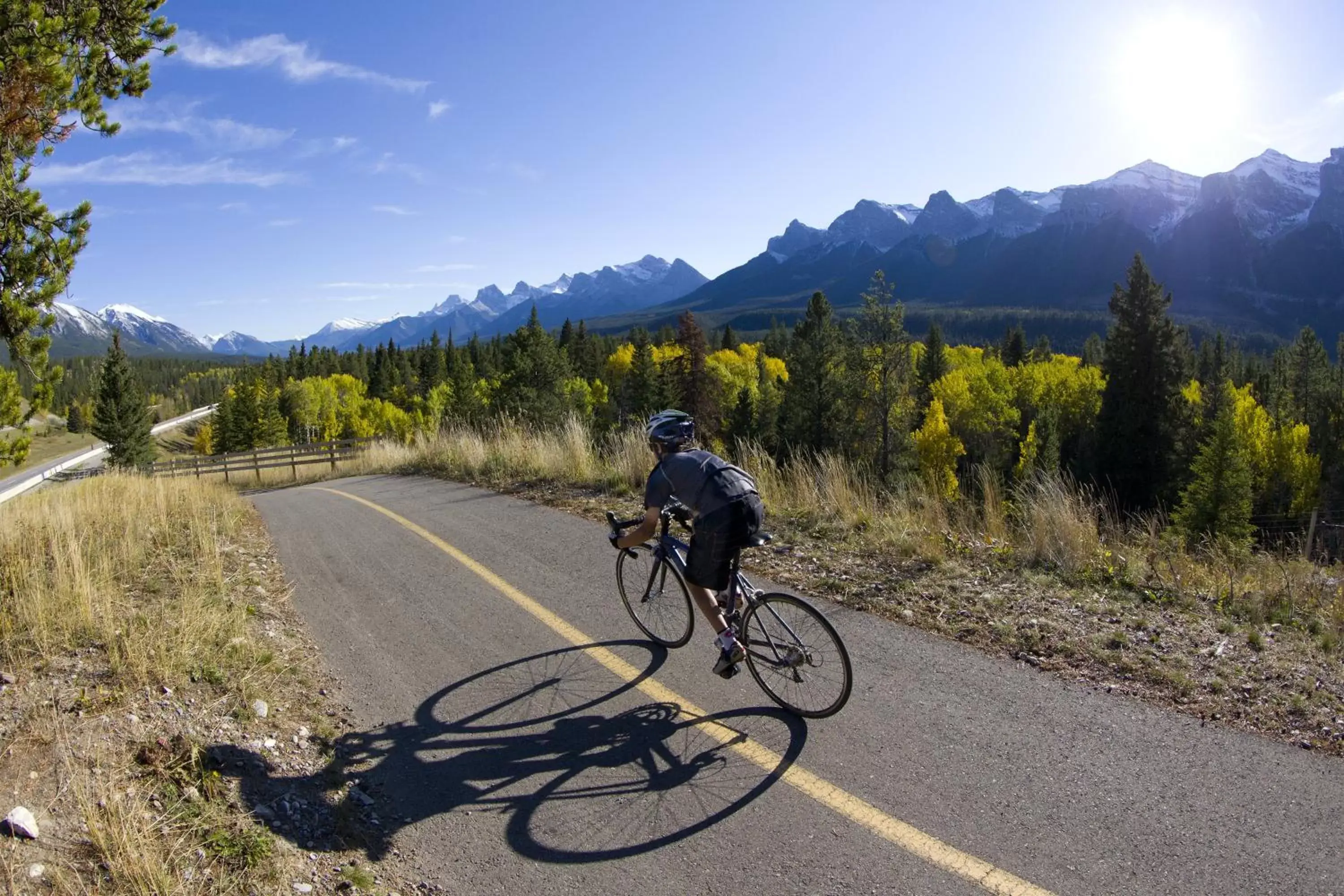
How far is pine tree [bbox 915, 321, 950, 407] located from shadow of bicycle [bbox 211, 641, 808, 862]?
68.2 meters

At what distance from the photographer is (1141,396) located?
4378 cm

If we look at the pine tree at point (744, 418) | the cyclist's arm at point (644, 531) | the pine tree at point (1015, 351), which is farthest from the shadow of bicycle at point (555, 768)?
the pine tree at point (1015, 351)

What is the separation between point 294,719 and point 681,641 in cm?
268

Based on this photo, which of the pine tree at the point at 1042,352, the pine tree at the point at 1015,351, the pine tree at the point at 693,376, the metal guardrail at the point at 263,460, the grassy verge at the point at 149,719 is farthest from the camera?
the pine tree at the point at 1042,352

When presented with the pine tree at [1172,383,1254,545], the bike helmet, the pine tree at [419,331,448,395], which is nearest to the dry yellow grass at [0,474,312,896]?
the bike helmet

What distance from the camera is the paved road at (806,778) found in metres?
3.11

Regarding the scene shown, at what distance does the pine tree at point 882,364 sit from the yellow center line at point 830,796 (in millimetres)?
31973

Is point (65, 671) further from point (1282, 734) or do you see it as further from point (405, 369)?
point (405, 369)

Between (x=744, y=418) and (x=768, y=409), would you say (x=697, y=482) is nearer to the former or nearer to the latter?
(x=744, y=418)

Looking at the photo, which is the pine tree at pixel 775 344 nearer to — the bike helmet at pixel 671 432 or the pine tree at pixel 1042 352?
the pine tree at pixel 1042 352

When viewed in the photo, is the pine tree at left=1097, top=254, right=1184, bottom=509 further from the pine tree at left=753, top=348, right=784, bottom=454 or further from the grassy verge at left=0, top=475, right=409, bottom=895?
the grassy verge at left=0, top=475, right=409, bottom=895

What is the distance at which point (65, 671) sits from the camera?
4395mm

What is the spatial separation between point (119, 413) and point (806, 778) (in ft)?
211

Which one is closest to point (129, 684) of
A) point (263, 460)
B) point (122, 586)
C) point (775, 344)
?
point (122, 586)
